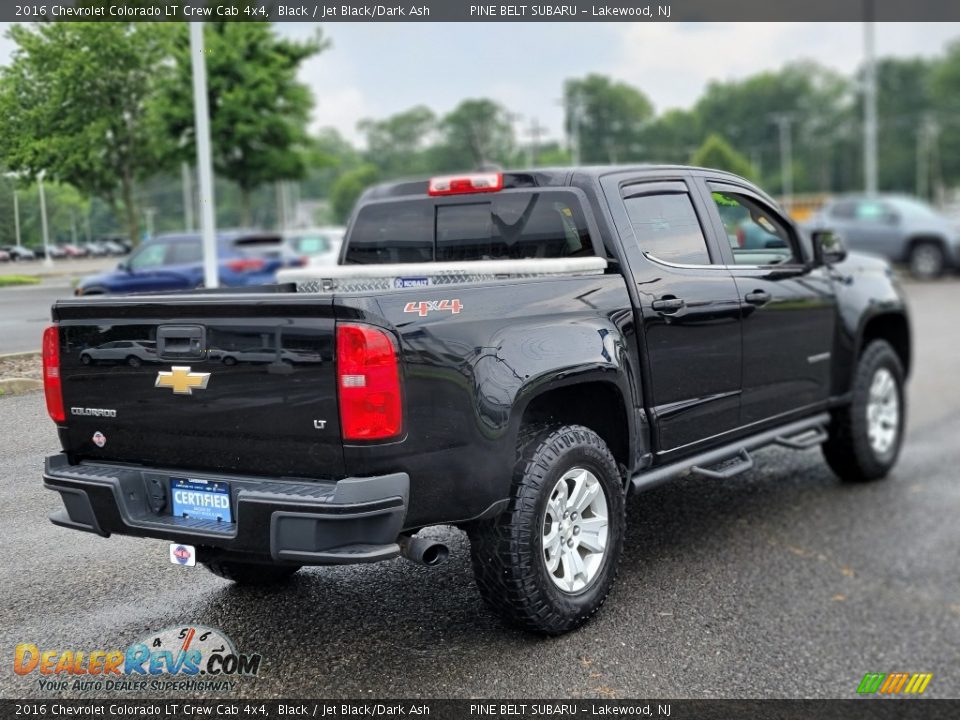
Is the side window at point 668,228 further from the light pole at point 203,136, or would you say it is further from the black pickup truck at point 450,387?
the light pole at point 203,136

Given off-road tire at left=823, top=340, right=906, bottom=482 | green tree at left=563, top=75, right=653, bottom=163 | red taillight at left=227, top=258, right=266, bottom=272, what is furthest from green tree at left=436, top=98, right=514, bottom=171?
red taillight at left=227, top=258, right=266, bottom=272

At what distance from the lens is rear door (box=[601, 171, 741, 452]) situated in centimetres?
453

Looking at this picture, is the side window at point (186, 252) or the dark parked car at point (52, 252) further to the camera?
the side window at point (186, 252)

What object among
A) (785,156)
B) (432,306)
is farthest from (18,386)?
(785,156)

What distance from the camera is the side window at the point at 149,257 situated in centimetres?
591

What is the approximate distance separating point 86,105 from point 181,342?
1966mm

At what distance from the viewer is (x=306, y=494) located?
3.25 m

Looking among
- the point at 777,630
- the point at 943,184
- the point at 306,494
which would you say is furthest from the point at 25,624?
the point at 943,184

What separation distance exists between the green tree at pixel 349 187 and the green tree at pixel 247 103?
2.80 feet

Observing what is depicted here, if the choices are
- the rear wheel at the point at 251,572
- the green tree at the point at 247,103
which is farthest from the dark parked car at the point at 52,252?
the rear wheel at the point at 251,572

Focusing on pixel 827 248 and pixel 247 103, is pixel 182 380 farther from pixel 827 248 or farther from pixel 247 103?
pixel 247 103

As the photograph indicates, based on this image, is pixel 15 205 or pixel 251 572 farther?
pixel 15 205

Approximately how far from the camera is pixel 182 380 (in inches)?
137

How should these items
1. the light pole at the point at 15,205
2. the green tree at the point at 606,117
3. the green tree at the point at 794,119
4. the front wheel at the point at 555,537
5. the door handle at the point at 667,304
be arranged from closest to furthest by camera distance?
1. the front wheel at the point at 555,537
2. the light pole at the point at 15,205
3. the door handle at the point at 667,304
4. the green tree at the point at 606,117
5. the green tree at the point at 794,119
